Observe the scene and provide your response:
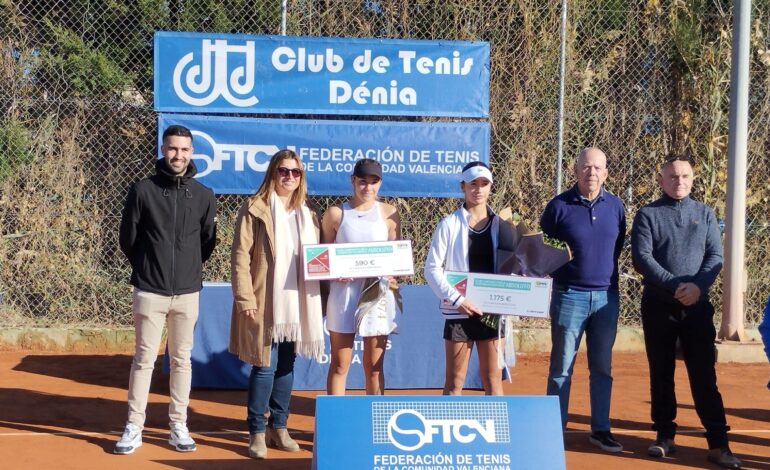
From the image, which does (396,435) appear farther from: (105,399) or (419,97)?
(419,97)

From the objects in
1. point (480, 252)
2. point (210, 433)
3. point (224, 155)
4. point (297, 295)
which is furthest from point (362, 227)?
point (224, 155)

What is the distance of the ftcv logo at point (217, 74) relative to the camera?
9.64 m

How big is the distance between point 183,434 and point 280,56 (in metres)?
4.56

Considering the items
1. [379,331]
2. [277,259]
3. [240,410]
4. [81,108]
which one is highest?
[81,108]

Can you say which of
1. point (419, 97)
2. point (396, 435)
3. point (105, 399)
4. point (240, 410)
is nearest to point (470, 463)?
point (396, 435)

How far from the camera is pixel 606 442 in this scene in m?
6.55

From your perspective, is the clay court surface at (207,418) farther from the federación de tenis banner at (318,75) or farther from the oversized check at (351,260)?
the federación de tenis banner at (318,75)

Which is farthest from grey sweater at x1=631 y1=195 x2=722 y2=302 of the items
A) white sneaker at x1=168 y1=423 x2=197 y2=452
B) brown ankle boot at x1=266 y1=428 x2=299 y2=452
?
white sneaker at x1=168 y1=423 x2=197 y2=452

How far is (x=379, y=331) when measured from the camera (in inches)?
244

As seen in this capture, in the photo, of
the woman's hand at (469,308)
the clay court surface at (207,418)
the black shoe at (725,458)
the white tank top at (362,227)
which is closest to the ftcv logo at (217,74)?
the clay court surface at (207,418)

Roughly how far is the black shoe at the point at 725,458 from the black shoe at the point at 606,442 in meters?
0.58

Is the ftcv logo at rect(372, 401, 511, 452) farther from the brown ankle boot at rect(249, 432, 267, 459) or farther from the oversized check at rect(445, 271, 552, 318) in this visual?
the brown ankle boot at rect(249, 432, 267, 459)

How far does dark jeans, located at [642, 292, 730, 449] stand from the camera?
20.8 ft

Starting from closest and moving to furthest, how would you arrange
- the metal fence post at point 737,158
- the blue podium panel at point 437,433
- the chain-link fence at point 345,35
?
the blue podium panel at point 437,433 < the metal fence post at point 737,158 < the chain-link fence at point 345,35
